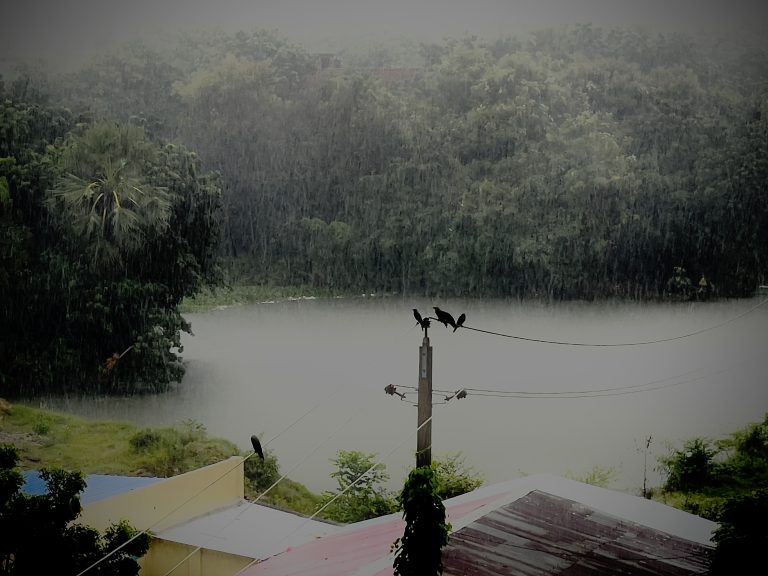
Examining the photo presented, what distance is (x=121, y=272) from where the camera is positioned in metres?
6.65

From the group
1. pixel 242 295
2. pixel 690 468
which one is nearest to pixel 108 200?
pixel 242 295

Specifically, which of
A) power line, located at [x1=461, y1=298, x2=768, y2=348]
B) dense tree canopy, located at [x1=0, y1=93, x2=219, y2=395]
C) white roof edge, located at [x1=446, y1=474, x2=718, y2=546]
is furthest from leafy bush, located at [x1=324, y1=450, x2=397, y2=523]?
dense tree canopy, located at [x1=0, y1=93, x2=219, y2=395]

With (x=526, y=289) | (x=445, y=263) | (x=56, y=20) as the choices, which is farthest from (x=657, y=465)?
(x=56, y=20)

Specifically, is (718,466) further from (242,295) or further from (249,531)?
(242,295)

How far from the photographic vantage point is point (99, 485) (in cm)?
602

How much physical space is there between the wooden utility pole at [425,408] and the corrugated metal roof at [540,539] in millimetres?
412

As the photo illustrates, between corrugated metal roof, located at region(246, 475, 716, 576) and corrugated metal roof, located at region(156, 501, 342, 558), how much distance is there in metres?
0.29

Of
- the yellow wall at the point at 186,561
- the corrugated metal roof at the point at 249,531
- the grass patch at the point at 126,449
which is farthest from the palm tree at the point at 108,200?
the yellow wall at the point at 186,561

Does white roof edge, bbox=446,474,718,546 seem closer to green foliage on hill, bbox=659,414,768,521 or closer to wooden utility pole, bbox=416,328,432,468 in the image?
wooden utility pole, bbox=416,328,432,468

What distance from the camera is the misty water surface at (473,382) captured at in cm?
640

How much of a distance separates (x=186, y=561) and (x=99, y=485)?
111 cm

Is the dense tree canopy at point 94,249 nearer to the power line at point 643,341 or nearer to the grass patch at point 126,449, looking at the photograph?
the grass patch at point 126,449

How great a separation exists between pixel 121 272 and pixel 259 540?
7.89 ft

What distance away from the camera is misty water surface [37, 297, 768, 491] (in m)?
6.40
